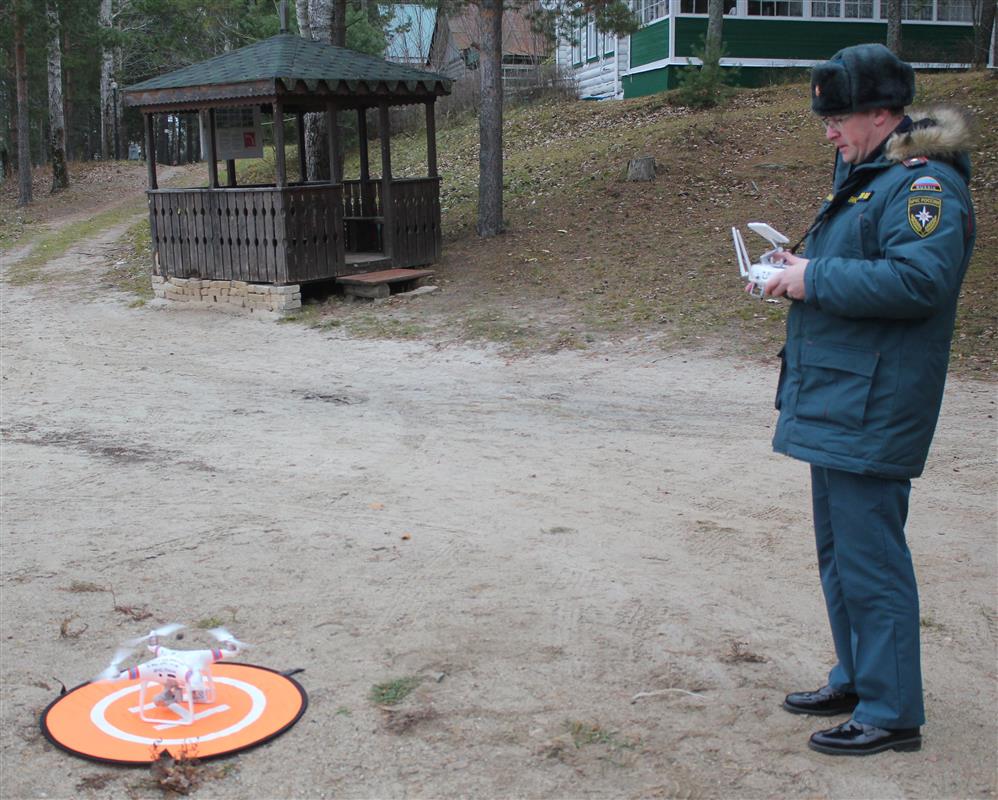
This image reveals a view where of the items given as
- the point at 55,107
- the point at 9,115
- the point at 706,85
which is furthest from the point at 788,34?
the point at 9,115

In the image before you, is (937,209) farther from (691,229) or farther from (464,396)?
(691,229)

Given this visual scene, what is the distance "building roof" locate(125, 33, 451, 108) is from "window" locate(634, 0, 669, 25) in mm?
15557

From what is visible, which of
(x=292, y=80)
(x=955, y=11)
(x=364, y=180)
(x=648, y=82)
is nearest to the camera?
(x=292, y=80)

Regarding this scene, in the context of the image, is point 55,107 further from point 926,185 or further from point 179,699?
point 926,185

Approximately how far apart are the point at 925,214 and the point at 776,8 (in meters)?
28.2

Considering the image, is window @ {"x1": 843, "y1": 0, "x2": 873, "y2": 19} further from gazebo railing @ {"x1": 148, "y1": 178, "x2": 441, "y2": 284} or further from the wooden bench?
the wooden bench

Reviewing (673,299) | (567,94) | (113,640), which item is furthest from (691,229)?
(567,94)

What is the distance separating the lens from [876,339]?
3.04 meters

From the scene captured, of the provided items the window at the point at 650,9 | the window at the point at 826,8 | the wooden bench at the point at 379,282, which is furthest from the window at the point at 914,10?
the wooden bench at the point at 379,282

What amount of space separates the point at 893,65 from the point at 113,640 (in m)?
3.36

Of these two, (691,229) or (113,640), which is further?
(691,229)

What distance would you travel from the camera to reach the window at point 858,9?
2928cm

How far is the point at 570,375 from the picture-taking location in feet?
32.6

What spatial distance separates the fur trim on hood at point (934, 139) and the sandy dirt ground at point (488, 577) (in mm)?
1737
